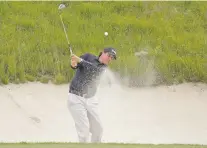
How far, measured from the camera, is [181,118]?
60.0 ft

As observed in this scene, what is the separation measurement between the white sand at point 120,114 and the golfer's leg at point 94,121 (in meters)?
4.99

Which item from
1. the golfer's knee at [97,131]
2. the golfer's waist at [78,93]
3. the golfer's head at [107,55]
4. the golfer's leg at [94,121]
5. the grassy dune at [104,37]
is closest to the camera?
the golfer's head at [107,55]

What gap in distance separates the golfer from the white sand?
521 centimetres

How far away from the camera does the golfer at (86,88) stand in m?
11.8

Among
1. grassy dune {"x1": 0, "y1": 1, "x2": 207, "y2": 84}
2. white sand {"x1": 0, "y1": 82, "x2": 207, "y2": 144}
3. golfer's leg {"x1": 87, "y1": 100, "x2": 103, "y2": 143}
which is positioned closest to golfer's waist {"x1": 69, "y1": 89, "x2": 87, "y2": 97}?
golfer's leg {"x1": 87, "y1": 100, "x2": 103, "y2": 143}

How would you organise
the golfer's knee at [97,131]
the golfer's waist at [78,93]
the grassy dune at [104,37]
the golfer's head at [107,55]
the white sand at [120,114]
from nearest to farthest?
the golfer's head at [107,55] < the golfer's waist at [78,93] < the golfer's knee at [97,131] < the white sand at [120,114] < the grassy dune at [104,37]

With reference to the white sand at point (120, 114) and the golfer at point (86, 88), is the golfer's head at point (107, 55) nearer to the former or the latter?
the golfer at point (86, 88)

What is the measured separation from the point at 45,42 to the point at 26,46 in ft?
1.70

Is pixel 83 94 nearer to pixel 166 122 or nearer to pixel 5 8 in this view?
pixel 166 122

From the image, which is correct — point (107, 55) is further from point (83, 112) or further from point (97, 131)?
point (97, 131)

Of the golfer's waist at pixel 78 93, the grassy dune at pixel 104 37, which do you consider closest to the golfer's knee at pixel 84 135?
the golfer's waist at pixel 78 93

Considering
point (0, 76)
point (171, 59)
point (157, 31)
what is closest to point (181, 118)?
Result: point (171, 59)

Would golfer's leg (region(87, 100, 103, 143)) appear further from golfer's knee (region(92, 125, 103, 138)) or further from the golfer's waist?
the golfer's waist

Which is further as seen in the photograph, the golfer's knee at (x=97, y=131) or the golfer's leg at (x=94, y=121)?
the golfer's knee at (x=97, y=131)
